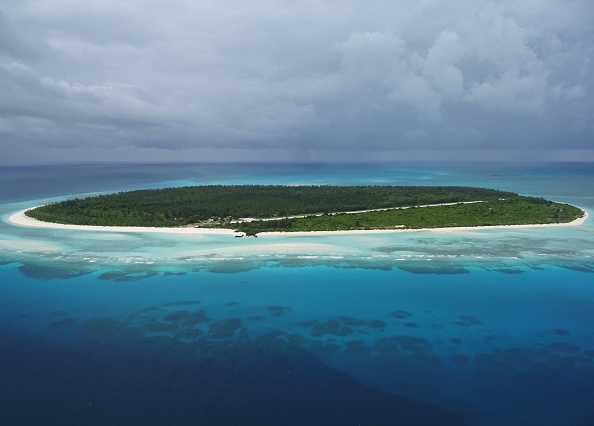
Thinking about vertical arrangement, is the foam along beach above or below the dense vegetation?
below

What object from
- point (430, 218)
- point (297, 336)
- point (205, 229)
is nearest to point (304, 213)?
point (205, 229)

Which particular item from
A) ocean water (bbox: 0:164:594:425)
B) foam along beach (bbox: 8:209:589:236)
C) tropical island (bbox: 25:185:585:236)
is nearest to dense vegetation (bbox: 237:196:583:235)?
tropical island (bbox: 25:185:585:236)

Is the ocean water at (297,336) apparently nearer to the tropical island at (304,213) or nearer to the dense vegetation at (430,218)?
the dense vegetation at (430,218)

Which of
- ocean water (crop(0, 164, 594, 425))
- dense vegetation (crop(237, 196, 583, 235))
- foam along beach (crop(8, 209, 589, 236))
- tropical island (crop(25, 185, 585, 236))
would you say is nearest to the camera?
ocean water (crop(0, 164, 594, 425))

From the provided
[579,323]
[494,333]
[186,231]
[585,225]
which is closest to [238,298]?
[494,333]

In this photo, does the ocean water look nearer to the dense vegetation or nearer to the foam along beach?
the foam along beach

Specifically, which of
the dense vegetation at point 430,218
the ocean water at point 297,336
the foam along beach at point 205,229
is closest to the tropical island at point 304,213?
the dense vegetation at point 430,218

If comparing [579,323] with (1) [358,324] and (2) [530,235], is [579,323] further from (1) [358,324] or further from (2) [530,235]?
(2) [530,235]

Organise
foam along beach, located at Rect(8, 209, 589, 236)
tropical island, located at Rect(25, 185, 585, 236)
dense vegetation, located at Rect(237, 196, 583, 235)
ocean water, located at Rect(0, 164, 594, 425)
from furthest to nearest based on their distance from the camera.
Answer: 1. tropical island, located at Rect(25, 185, 585, 236)
2. dense vegetation, located at Rect(237, 196, 583, 235)
3. foam along beach, located at Rect(8, 209, 589, 236)
4. ocean water, located at Rect(0, 164, 594, 425)
